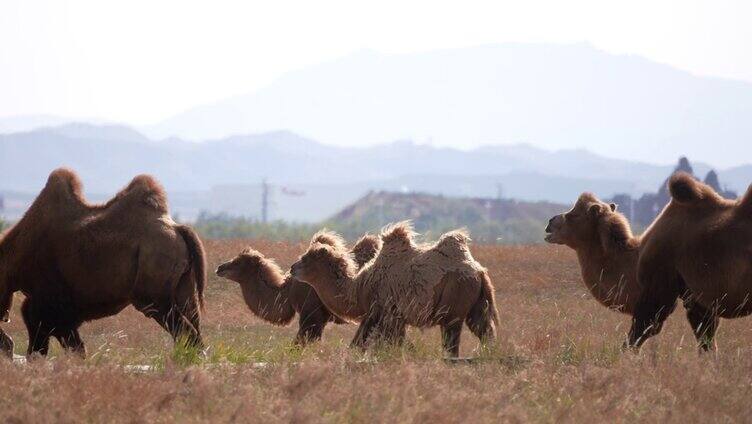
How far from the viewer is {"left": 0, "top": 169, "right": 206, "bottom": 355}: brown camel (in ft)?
46.3

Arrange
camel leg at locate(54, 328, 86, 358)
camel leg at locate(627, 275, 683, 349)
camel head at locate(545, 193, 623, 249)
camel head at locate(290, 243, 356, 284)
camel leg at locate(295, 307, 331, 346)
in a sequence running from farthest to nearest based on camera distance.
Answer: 1. camel leg at locate(295, 307, 331, 346)
2. camel head at locate(545, 193, 623, 249)
3. camel head at locate(290, 243, 356, 284)
4. camel leg at locate(54, 328, 86, 358)
5. camel leg at locate(627, 275, 683, 349)

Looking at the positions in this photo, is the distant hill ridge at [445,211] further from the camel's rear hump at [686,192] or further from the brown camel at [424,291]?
the camel's rear hump at [686,192]

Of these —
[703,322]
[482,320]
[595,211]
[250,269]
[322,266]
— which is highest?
[595,211]

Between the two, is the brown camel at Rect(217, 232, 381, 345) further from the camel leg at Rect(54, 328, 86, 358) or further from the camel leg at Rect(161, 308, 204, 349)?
the camel leg at Rect(54, 328, 86, 358)

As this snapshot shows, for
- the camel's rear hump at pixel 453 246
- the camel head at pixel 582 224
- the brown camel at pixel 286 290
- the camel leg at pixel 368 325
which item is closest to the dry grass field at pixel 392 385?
the camel leg at pixel 368 325

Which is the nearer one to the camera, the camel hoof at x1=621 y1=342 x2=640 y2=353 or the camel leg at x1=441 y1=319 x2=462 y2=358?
Result: the camel hoof at x1=621 y1=342 x2=640 y2=353

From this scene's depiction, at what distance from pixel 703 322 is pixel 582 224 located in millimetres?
2000

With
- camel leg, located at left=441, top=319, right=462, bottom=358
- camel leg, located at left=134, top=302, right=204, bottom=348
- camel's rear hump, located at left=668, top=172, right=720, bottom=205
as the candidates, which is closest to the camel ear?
camel's rear hump, located at left=668, top=172, right=720, bottom=205

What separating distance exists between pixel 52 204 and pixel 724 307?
274 inches

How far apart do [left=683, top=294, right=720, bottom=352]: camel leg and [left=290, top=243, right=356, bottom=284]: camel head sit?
3738mm

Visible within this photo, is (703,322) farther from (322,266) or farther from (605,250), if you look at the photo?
(322,266)

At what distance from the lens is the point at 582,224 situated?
632 inches

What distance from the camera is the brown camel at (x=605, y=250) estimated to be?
1523cm

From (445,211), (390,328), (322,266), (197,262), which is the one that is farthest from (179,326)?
(445,211)
